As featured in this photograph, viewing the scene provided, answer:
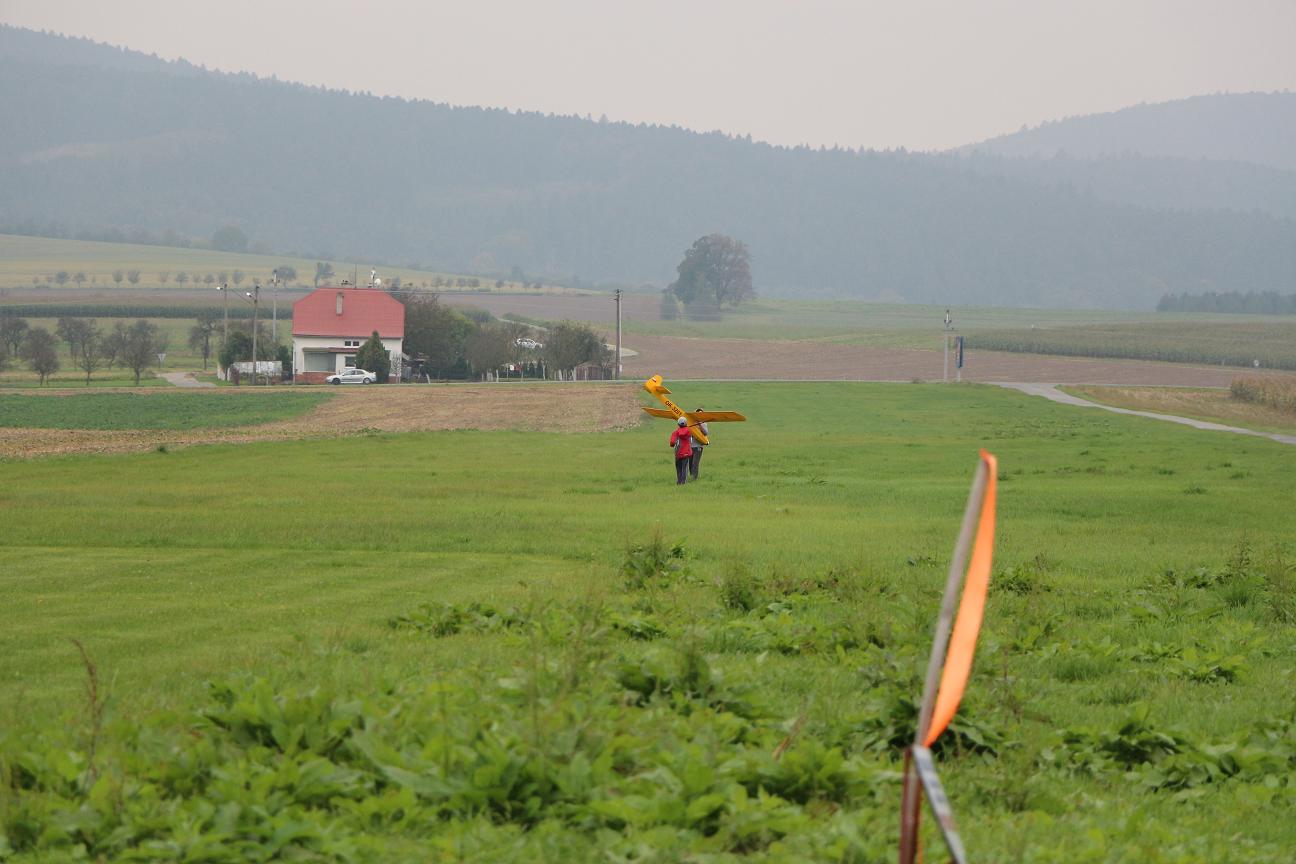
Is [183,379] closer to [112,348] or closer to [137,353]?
[137,353]

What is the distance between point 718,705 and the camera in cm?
750

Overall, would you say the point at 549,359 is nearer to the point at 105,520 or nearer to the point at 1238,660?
the point at 105,520

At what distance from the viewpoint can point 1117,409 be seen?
70062 mm

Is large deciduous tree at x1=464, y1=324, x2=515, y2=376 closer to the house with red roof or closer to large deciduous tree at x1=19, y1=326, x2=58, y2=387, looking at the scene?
the house with red roof

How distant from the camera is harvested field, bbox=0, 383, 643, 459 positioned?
141 feet

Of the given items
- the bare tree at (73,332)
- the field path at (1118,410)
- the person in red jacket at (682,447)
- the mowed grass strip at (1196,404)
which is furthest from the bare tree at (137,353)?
the person in red jacket at (682,447)

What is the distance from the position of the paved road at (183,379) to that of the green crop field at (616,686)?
76222 millimetres

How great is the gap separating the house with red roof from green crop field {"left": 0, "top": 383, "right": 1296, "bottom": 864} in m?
85.7

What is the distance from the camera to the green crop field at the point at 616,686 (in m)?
Answer: 5.63

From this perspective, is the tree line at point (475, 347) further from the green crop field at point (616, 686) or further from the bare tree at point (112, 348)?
the green crop field at point (616, 686)

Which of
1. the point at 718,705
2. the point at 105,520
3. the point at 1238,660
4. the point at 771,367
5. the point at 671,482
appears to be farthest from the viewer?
the point at 771,367

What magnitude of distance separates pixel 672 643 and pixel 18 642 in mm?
5043

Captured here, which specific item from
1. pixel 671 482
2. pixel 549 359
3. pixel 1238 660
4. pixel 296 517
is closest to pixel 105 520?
pixel 296 517

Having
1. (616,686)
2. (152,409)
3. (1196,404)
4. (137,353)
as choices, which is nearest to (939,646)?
(616,686)
